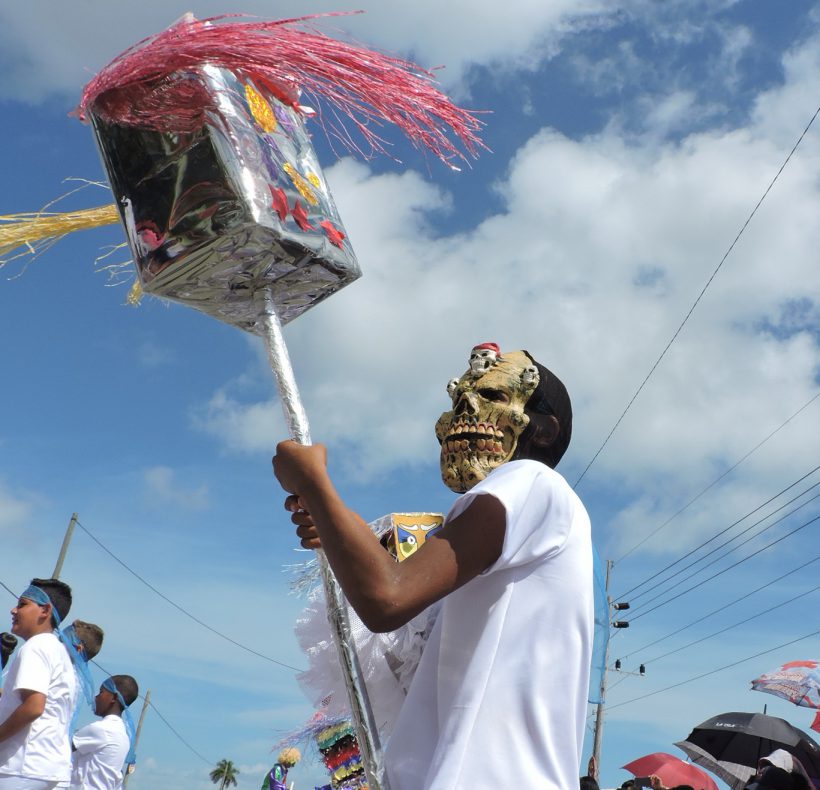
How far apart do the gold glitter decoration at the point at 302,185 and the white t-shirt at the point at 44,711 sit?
3.09 m

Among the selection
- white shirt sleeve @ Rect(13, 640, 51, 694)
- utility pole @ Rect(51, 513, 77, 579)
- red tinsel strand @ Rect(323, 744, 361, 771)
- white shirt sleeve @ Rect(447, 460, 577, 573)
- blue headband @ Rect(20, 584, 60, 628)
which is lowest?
white shirt sleeve @ Rect(447, 460, 577, 573)

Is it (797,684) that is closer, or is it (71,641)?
(71,641)

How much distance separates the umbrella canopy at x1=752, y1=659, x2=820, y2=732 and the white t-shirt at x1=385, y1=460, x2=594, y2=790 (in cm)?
731

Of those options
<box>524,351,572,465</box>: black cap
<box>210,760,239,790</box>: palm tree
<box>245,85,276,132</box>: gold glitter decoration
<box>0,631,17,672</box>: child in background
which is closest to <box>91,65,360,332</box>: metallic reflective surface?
<box>245,85,276,132</box>: gold glitter decoration

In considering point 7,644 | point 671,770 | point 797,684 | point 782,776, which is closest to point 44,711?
point 7,644

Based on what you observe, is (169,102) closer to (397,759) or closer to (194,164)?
(194,164)

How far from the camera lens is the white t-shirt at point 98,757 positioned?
588 cm

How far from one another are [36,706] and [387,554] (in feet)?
10.7

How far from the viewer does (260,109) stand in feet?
6.56

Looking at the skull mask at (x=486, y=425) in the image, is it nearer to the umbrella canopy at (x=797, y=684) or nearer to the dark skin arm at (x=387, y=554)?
the dark skin arm at (x=387, y=554)

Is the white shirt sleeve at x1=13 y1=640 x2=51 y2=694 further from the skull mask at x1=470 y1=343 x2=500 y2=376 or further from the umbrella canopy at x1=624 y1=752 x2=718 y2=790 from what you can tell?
the umbrella canopy at x1=624 y1=752 x2=718 y2=790

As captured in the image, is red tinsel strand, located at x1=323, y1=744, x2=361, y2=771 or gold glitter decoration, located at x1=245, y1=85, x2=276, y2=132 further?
red tinsel strand, located at x1=323, y1=744, x2=361, y2=771

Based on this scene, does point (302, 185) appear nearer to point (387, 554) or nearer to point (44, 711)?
point (387, 554)

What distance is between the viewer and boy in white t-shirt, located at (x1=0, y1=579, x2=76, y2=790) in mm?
4219
